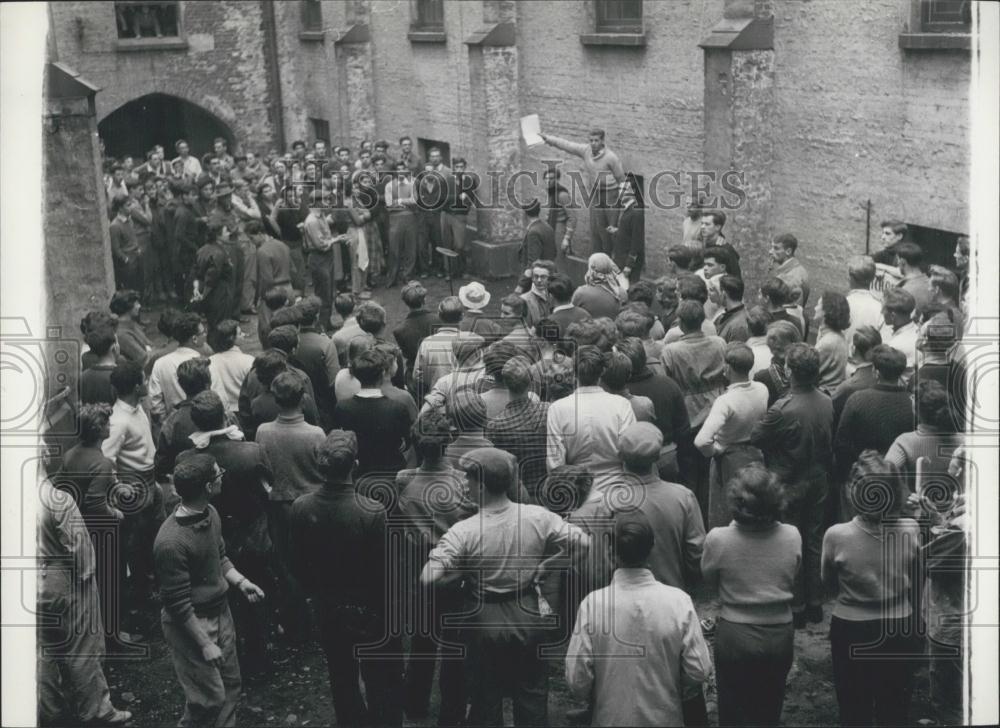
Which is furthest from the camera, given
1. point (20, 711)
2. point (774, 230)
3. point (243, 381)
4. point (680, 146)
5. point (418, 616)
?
point (680, 146)

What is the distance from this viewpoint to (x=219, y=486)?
6289mm

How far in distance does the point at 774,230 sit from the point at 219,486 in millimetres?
9146

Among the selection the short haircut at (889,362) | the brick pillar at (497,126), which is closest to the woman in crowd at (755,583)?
the short haircut at (889,362)

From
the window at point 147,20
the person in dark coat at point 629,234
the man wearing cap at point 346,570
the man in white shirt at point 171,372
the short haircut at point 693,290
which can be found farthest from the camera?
the window at point 147,20

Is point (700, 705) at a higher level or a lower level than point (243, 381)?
lower

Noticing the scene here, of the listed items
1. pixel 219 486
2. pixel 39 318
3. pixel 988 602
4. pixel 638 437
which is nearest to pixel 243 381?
pixel 219 486

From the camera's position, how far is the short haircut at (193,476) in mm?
5801

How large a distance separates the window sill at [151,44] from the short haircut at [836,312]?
19980 millimetres

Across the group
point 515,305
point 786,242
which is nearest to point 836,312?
point 786,242

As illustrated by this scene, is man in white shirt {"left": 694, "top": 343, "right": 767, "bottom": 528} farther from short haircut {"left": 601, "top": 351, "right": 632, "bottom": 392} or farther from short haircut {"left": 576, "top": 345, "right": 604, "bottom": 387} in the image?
short haircut {"left": 576, "top": 345, "right": 604, "bottom": 387}

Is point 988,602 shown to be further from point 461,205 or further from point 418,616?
point 461,205

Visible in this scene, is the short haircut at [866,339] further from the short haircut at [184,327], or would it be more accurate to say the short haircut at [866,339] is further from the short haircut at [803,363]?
the short haircut at [184,327]

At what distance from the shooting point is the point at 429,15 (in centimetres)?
2028

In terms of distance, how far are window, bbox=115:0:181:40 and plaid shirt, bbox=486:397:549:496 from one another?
20.3 metres
